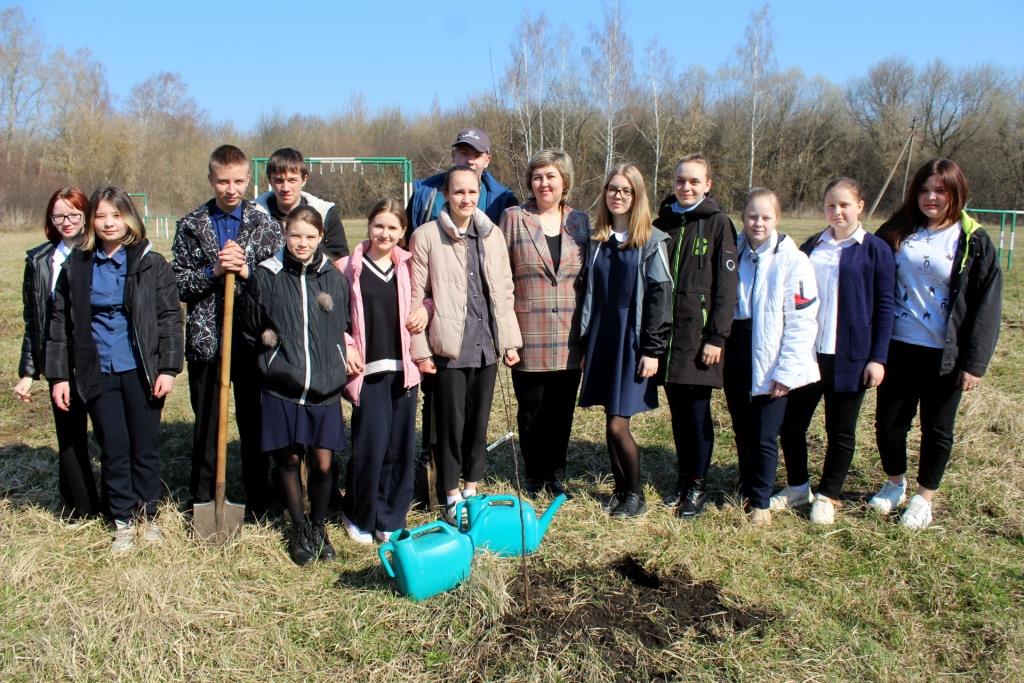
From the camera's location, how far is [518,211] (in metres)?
3.98

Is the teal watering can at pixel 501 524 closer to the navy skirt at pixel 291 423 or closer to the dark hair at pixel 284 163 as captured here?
the navy skirt at pixel 291 423

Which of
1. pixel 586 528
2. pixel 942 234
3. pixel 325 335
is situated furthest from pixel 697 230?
pixel 325 335

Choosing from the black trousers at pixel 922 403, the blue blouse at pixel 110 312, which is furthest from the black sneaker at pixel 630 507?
the blue blouse at pixel 110 312

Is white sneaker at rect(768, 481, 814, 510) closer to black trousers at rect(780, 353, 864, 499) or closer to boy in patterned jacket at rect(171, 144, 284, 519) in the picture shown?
black trousers at rect(780, 353, 864, 499)

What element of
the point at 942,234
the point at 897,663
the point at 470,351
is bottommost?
the point at 897,663

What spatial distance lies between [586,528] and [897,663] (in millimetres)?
1459

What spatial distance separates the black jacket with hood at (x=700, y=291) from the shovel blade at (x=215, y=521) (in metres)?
2.20

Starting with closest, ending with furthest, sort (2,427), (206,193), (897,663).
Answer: (897,663), (2,427), (206,193)

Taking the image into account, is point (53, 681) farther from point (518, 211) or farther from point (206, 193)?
point (206, 193)

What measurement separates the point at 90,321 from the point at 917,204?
3.95 metres

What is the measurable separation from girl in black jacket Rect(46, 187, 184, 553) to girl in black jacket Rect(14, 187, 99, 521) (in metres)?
0.07

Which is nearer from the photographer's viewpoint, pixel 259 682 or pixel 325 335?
pixel 259 682

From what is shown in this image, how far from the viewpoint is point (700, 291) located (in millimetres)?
3754

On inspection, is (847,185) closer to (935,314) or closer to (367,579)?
(935,314)
